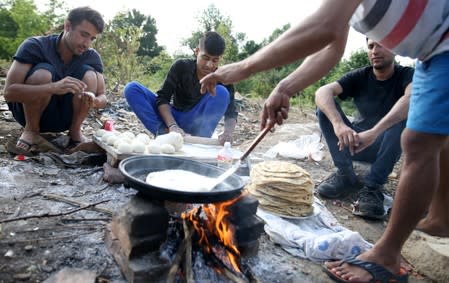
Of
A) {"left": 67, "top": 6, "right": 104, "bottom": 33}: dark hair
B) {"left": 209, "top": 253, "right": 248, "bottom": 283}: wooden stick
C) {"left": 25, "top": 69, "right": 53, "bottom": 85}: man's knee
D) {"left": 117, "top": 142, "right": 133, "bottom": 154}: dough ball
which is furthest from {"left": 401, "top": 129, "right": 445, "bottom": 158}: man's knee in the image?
{"left": 25, "top": 69, "right": 53, "bottom": 85}: man's knee

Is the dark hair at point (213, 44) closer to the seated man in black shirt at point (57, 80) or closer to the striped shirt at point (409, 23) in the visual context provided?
the seated man in black shirt at point (57, 80)

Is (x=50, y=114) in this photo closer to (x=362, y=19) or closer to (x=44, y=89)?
(x=44, y=89)

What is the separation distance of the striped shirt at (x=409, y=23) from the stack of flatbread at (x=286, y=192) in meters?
1.21

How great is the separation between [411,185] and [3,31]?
1755 cm

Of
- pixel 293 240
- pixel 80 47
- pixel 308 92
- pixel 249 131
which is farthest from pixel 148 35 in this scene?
pixel 293 240

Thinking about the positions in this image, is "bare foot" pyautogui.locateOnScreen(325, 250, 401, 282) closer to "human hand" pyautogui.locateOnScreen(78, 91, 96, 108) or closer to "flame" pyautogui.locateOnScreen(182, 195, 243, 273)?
"flame" pyautogui.locateOnScreen(182, 195, 243, 273)

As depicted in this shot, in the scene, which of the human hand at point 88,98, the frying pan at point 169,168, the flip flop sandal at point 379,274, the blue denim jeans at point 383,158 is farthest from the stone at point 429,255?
the human hand at point 88,98

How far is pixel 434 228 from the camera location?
222 centimetres

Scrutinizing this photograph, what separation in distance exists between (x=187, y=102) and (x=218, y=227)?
243 centimetres

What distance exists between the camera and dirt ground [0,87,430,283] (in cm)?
163

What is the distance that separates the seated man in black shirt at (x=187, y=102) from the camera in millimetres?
3711

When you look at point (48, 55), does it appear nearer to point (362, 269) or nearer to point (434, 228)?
point (362, 269)

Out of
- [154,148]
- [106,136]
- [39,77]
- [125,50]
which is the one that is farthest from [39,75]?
[125,50]

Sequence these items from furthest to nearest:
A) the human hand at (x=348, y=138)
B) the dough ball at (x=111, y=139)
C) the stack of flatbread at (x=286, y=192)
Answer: the dough ball at (x=111, y=139)
the human hand at (x=348, y=138)
the stack of flatbread at (x=286, y=192)
